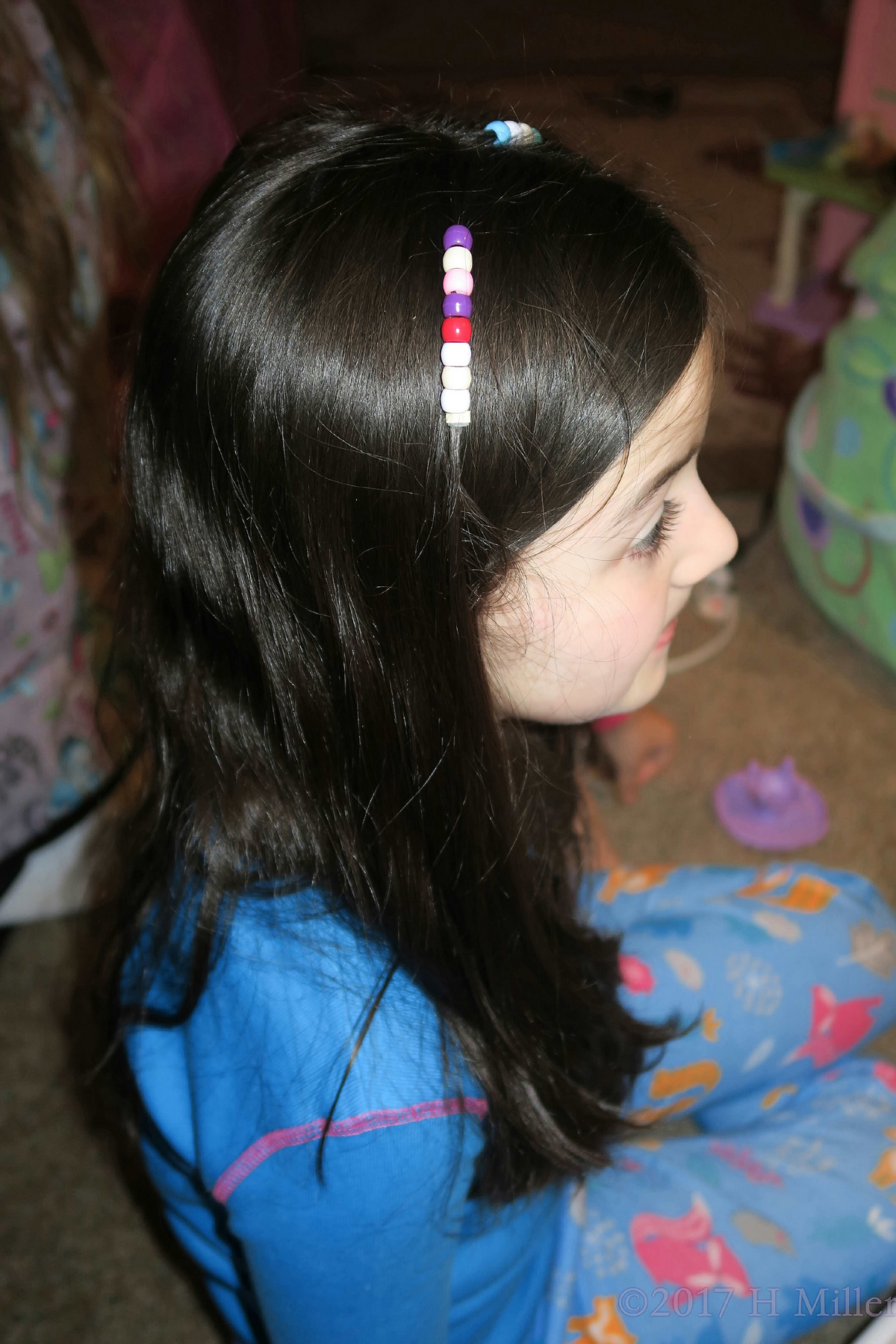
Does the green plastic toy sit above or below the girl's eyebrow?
below

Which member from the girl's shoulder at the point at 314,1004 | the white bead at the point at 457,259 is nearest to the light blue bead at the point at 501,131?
the white bead at the point at 457,259

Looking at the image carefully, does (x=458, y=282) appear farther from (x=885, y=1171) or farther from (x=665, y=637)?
(x=885, y=1171)

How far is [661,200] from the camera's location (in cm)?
55

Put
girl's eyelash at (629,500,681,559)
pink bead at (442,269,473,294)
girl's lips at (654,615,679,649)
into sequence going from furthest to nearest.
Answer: girl's lips at (654,615,679,649) < girl's eyelash at (629,500,681,559) < pink bead at (442,269,473,294)

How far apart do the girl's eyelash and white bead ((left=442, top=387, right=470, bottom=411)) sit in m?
0.15

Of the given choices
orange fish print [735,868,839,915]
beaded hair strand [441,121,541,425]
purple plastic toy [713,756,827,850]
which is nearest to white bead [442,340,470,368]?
beaded hair strand [441,121,541,425]

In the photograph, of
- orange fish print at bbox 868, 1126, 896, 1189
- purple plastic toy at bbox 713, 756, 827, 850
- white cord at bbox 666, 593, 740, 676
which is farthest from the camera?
white cord at bbox 666, 593, 740, 676

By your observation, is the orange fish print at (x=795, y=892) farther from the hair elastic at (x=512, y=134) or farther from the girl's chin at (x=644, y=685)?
the hair elastic at (x=512, y=134)

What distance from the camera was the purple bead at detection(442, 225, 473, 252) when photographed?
450 millimetres

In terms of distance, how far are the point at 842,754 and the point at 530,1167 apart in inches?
29.7

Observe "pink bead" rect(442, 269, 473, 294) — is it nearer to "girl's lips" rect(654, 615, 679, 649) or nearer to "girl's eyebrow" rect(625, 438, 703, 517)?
"girl's eyebrow" rect(625, 438, 703, 517)

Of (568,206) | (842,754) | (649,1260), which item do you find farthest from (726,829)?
(568,206)

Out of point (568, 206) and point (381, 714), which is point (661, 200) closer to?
point (568, 206)

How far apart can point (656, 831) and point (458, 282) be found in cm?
87
